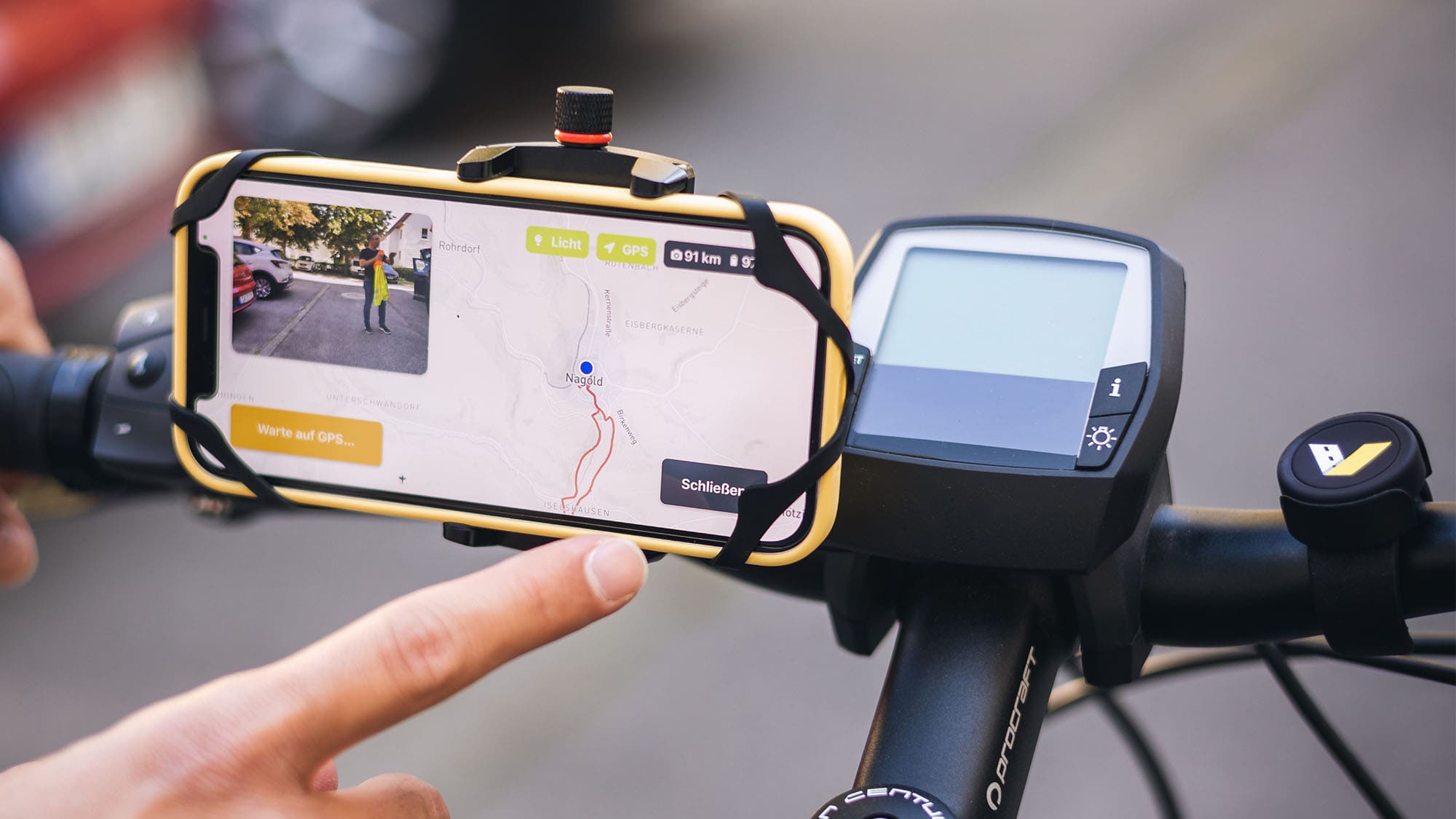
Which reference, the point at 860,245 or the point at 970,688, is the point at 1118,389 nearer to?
the point at 970,688

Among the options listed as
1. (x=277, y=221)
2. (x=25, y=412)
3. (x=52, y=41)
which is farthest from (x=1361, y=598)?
(x=52, y=41)

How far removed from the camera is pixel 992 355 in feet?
3.19

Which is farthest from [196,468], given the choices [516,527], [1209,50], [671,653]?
[1209,50]

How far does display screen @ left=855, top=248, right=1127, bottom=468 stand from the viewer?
921 mm

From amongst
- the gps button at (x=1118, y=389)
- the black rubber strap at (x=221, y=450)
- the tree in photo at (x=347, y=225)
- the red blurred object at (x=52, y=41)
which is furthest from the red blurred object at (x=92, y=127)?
the gps button at (x=1118, y=389)

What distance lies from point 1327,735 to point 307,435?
0.94 m

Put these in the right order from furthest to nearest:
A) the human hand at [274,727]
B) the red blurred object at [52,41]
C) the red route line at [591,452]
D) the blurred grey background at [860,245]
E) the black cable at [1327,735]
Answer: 1. the red blurred object at [52,41]
2. the blurred grey background at [860,245]
3. the black cable at [1327,735]
4. the red route line at [591,452]
5. the human hand at [274,727]

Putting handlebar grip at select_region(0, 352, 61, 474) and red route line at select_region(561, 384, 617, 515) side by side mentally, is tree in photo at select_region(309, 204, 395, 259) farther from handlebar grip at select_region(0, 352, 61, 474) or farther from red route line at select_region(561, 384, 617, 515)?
handlebar grip at select_region(0, 352, 61, 474)

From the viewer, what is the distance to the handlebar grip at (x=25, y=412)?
1.18 meters

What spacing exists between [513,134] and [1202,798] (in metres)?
3.85

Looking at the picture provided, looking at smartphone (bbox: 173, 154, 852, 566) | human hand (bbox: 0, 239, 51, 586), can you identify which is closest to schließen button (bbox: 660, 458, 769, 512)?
smartphone (bbox: 173, 154, 852, 566)

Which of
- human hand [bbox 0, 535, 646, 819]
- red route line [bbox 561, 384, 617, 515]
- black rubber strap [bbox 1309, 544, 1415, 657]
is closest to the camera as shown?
human hand [bbox 0, 535, 646, 819]

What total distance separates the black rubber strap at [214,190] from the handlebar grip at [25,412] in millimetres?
304

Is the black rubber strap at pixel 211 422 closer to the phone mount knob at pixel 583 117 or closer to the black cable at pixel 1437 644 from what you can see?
the phone mount knob at pixel 583 117
